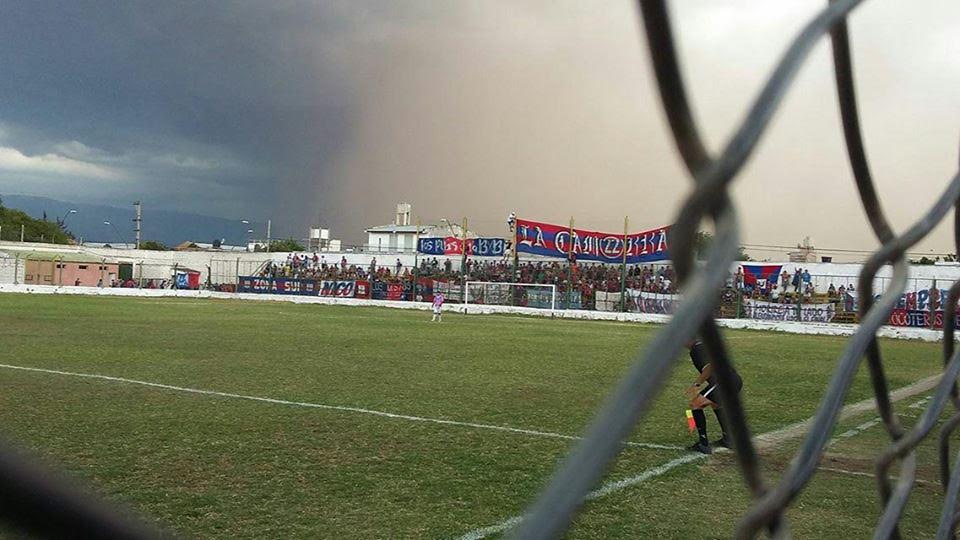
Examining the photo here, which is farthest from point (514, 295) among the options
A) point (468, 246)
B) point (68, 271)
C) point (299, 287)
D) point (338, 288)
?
point (68, 271)

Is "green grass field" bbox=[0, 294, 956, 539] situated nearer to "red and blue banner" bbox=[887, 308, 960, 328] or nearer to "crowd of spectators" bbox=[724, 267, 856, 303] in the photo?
"red and blue banner" bbox=[887, 308, 960, 328]

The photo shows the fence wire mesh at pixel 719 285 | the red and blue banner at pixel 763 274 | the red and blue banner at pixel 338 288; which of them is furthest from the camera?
the red and blue banner at pixel 338 288

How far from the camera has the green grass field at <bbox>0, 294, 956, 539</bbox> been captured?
4.71 meters

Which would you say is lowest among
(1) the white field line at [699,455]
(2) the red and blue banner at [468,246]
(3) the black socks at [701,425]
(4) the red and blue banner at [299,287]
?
(1) the white field line at [699,455]

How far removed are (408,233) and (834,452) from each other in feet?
306

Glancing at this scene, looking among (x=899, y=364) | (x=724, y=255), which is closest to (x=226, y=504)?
(x=724, y=255)

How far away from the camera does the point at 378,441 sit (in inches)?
269

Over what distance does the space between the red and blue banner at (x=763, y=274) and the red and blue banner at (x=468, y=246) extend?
12136 mm

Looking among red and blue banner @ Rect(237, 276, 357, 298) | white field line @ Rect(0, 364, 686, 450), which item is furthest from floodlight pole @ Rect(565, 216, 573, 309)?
white field line @ Rect(0, 364, 686, 450)

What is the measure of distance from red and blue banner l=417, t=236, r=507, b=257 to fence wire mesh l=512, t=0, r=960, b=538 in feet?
138

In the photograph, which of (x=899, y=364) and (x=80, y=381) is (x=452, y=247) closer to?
(x=899, y=364)

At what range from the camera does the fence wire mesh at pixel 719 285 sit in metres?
0.48

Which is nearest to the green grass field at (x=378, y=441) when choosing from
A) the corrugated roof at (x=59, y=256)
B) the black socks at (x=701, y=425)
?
the black socks at (x=701, y=425)

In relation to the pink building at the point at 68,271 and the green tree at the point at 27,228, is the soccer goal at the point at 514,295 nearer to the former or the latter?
the pink building at the point at 68,271
